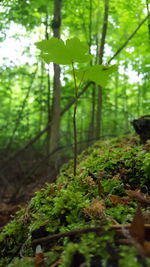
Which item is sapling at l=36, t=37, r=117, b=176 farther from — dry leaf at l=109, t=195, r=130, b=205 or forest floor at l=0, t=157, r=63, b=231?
forest floor at l=0, t=157, r=63, b=231

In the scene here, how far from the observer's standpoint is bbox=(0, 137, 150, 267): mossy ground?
97 centimetres

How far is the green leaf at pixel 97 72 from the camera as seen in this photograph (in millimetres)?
1879

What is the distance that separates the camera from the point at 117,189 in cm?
167

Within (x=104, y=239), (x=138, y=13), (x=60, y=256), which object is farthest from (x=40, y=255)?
(x=138, y=13)

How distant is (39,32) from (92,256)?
7.91 m

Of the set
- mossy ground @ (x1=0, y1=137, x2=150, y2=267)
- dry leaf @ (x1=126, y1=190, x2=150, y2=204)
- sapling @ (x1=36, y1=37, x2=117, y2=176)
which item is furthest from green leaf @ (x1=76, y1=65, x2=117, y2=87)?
dry leaf @ (x1=126, y1=190, x2=150, y2=204)

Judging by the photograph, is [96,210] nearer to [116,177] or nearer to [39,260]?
[39,260]

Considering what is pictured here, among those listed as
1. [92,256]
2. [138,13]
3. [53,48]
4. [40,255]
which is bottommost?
[40,255]

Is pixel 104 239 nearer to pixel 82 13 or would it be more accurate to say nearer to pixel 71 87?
pixel 82 13

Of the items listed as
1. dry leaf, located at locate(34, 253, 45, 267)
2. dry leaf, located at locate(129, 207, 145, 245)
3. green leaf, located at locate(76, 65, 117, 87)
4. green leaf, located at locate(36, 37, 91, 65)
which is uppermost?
green leaf, located at locate(36, 37, 91, 65)

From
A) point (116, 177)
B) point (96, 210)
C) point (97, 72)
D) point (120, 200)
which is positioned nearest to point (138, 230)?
point (96, 210)

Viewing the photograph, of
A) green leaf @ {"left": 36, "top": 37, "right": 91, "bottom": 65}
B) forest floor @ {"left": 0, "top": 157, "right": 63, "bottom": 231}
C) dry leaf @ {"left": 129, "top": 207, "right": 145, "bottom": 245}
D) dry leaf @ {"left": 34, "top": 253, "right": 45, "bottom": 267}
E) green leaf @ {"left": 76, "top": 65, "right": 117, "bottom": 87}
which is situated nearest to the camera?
dry leaf @ {"left": 129, "top": 207, "right": 145, "bottom": 245}

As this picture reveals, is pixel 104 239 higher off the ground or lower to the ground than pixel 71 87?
lower

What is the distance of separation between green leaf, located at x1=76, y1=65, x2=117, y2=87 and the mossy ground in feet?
2.41
